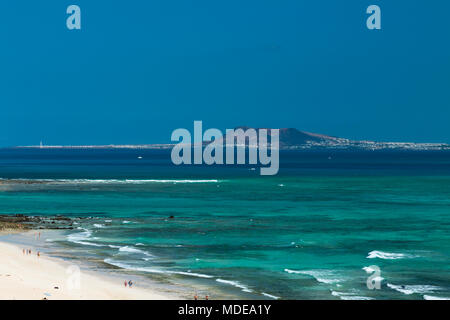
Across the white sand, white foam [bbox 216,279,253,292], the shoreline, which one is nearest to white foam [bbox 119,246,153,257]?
the shoreline

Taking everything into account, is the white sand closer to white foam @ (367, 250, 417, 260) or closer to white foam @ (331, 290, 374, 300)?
white foam @ (331, 290, 374, 300)

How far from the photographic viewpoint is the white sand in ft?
97.7

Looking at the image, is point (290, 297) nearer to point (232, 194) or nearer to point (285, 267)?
point (285, 267)

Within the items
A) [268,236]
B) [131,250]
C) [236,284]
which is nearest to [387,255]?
[268,236]

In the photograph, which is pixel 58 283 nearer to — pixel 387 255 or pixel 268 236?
pixel 387 255

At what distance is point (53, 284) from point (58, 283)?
0.40 meters

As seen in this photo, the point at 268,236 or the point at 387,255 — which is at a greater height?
the point at 268,236

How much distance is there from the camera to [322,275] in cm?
3772

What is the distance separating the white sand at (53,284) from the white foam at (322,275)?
968 centimetres

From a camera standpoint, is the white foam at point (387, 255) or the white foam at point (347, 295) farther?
the white foam at point (387, 255)

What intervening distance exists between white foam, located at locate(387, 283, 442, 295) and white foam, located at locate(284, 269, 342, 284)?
3.08 meters

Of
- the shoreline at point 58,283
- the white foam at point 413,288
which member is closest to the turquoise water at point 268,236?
the white foam at point 413,288

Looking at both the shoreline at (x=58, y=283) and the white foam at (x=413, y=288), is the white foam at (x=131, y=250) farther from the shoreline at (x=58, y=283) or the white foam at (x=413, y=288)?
the white foam at (x=413, y=288)

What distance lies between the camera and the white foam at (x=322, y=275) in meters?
36.2
